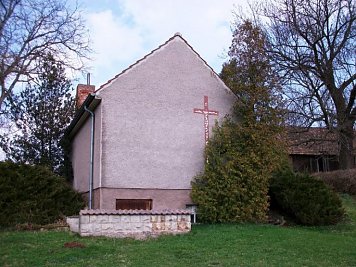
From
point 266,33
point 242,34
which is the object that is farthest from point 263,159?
point 266,33

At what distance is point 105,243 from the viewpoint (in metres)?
11.8

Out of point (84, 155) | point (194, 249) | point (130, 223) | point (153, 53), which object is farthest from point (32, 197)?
point (153, 53)

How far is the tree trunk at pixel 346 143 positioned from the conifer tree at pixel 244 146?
286 inches

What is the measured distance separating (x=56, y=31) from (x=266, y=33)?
12118mm

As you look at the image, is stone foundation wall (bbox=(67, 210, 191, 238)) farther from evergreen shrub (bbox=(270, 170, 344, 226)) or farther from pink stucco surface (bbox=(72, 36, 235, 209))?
evergreen shrub (bbox=(270, 170, 344, 226))

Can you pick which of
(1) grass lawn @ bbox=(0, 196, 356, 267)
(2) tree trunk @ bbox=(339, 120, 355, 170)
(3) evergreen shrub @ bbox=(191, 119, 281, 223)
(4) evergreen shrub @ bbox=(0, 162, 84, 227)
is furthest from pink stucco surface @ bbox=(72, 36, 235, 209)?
(2) tree trunk @ bbox=(339, 120, 355, 170)

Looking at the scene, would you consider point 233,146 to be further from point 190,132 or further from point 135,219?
point 135,219

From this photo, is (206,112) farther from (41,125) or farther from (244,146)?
(41,125)

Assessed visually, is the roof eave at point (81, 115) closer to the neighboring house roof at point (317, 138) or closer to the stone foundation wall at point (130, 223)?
the stone foundation wall at point (130, 223)

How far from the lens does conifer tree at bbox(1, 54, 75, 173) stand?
23828 millimetres

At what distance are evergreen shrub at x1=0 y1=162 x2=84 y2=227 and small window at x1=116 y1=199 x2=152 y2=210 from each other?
4.53ft

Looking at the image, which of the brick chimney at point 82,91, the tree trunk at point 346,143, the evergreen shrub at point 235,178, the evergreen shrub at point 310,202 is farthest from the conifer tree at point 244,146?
the brick chimney at point 82,91

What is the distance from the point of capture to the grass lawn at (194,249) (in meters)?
9.73

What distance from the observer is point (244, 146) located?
56.9 ft
